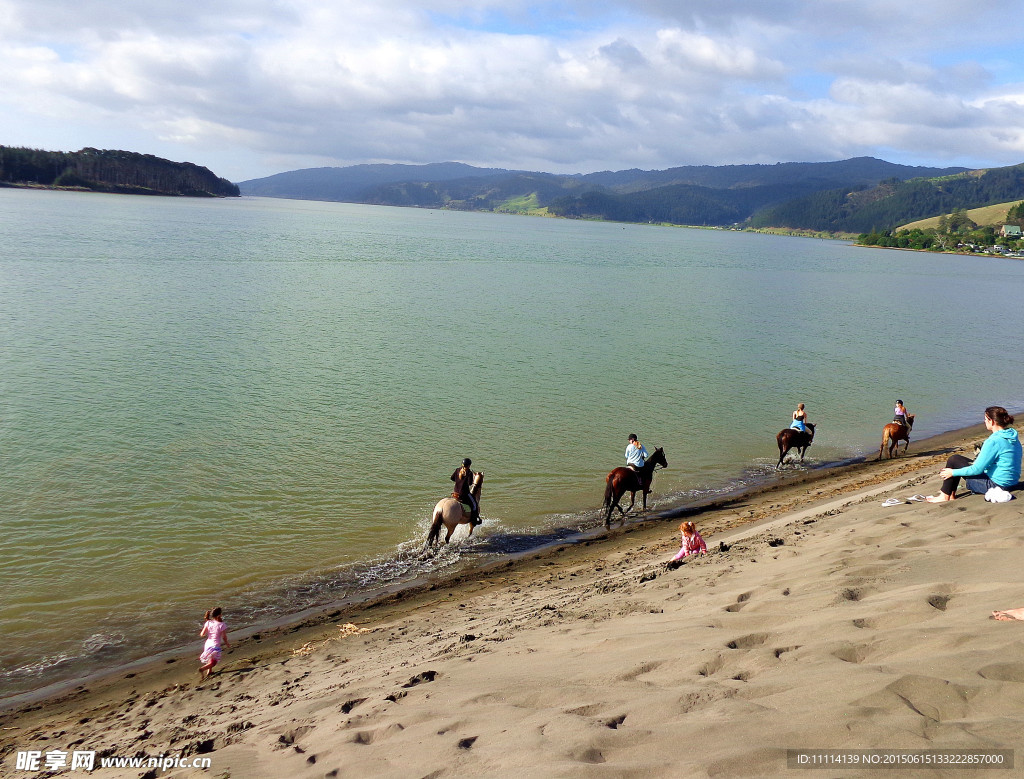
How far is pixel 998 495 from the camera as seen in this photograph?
11.4 meters

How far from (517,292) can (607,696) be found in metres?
57.9

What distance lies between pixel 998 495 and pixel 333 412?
20250mm

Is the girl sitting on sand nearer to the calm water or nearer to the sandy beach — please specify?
the sandy beach

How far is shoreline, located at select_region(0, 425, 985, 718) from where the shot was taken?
10508 millimetres

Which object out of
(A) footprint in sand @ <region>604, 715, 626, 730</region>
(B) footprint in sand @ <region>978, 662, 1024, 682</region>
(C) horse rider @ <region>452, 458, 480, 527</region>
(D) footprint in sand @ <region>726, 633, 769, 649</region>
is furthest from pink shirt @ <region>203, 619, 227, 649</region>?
(B) footprint in sand @ <region>978, 662, 1024, 682</region>

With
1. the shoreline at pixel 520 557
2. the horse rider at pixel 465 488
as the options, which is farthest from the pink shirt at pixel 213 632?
the horse rider at pixel 465 488

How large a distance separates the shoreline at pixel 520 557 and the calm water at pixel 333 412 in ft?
1.35

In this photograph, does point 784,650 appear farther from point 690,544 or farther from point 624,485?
point 624,485

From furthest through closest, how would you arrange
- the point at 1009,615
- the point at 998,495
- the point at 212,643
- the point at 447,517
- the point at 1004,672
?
the point at 447,517 < the point at 998,495 < the point at 212,643 < the point at 1009,615 < the point at 1004,672

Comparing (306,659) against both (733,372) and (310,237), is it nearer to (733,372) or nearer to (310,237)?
(733,372)

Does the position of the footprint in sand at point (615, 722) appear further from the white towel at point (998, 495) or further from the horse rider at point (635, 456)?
the horse rider at point (635, 456)

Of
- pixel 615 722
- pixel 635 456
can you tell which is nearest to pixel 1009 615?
pixel 615 722

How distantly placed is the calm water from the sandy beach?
7.58ft

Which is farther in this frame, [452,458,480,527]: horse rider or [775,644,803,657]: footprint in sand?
[452,458,480,527]: horse rider
